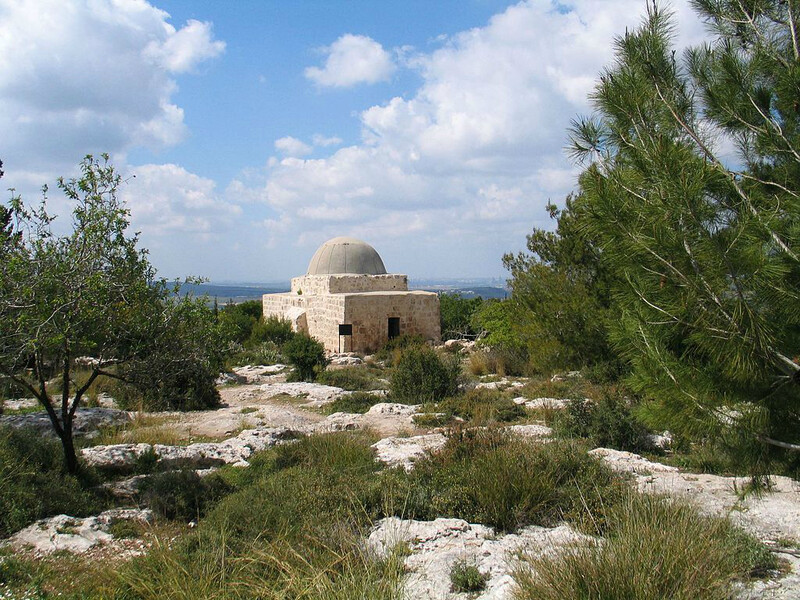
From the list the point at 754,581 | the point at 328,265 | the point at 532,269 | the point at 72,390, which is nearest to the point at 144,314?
→ the point at 754,581

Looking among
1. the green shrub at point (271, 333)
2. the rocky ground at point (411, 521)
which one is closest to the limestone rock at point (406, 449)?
the rocky ground at point (411, 521)

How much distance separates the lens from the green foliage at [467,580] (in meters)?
3.21

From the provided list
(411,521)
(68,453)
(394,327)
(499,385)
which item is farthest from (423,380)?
(394,327)

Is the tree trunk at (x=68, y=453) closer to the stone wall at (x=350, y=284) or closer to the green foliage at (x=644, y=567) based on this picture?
the green foliage at (x=644, y=567)

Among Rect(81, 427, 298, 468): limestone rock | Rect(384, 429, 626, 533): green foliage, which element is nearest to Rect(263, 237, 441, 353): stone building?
Rect(81, 427, 298, 468): limestone rock

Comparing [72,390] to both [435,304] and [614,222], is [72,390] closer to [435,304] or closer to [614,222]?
[614,222]

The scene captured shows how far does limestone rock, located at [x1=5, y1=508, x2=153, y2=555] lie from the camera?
4.09m

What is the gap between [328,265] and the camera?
2472 cm

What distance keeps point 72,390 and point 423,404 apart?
716 centimetres

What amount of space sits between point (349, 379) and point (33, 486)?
922 cm

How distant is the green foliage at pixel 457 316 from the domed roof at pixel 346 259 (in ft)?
11.2

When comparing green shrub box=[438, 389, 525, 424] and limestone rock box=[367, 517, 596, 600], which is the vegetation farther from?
limestone rock box=[367, 517, 596, 600]

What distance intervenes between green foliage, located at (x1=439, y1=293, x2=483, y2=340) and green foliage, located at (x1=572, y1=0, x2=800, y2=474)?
1816cm

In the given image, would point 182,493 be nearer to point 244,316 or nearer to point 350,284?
point 350,284
